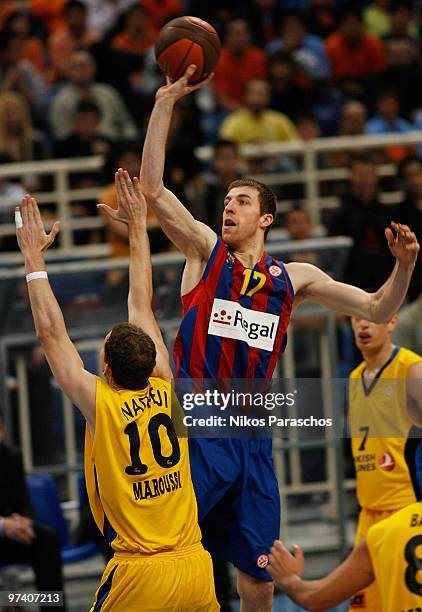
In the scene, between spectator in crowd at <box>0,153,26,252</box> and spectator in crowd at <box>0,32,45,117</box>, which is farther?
spectator in crowd at <box>0,32,45,117</box>

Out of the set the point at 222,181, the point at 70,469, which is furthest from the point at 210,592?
the point at 222,181

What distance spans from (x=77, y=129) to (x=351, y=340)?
3920 mm

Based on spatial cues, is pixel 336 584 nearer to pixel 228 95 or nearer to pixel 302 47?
pixel 228 95

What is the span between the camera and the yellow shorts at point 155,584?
623 centimetres

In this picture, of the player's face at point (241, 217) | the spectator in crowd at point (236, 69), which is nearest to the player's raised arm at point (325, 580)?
the player's face at point (241, 217)

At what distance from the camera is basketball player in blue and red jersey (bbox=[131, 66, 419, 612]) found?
7172mm

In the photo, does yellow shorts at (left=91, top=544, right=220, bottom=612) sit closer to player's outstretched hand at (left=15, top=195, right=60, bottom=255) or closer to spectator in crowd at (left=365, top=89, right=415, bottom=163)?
player's outstretched hand at (left=15, top=195, right=60, bottom=255)

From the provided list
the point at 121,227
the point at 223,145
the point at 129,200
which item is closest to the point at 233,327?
the point at 129,200

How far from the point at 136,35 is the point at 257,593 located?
9606mm

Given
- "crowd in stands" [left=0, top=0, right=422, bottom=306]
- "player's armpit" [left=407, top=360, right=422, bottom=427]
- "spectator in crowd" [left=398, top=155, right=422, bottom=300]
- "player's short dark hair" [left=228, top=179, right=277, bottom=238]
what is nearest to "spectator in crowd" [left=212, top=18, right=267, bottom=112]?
"crowd in stands" [left=0, top=0, right=422, bottom=306]

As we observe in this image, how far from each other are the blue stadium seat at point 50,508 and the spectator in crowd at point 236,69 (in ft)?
20.4

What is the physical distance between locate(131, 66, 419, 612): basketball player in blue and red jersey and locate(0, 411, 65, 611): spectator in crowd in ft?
7.48

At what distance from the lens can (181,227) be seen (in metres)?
7.25

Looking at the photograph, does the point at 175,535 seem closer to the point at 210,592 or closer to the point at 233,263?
the point at 210,592
